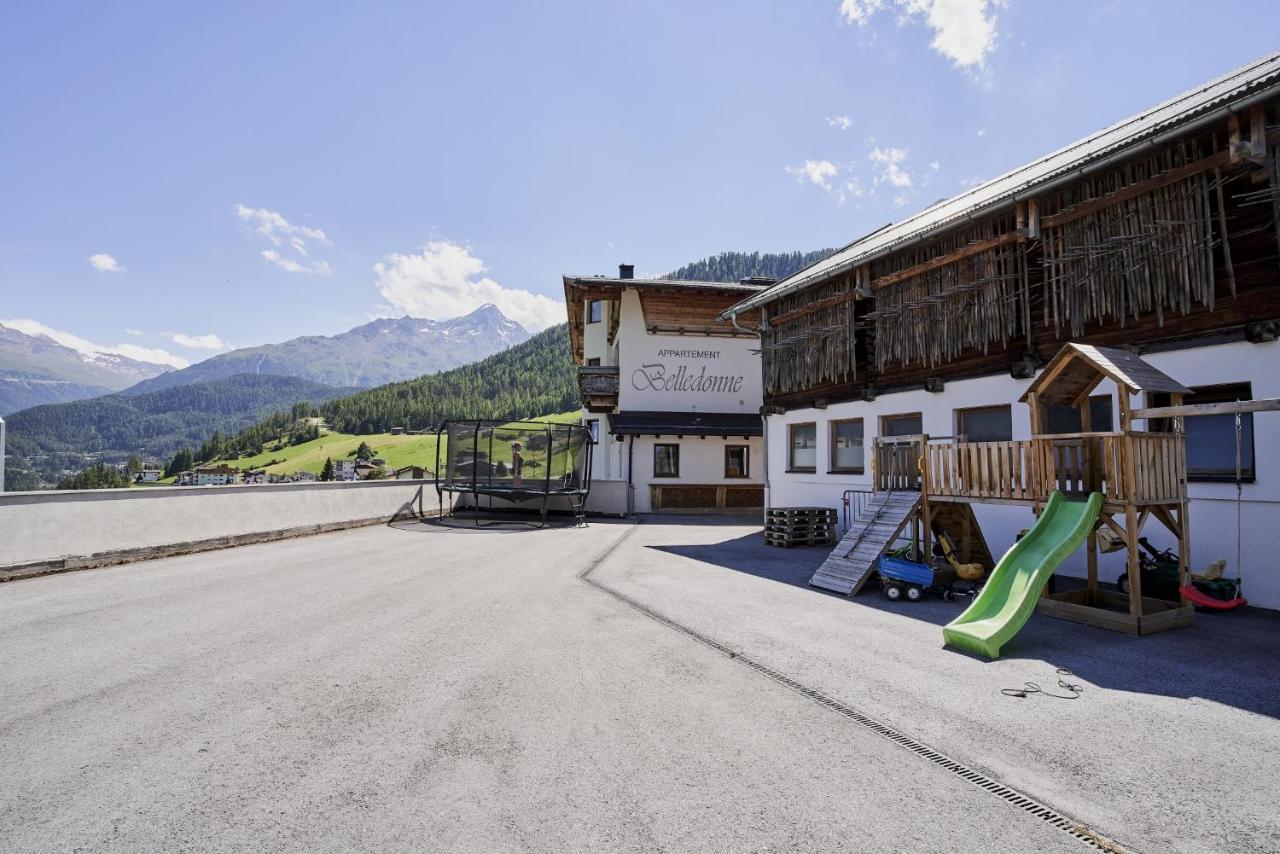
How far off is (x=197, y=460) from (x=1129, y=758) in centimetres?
17233

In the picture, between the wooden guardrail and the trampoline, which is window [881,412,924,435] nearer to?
the wooden guardrail

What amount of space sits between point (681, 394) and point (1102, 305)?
19306 mm

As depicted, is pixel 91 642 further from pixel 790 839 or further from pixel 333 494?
pixel 333 494

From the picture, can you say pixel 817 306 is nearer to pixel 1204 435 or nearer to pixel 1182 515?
pixel 1204 435

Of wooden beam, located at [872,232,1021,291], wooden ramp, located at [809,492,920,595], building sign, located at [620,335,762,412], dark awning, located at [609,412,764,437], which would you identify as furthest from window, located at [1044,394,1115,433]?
building sign, located at [620,335,762,412]

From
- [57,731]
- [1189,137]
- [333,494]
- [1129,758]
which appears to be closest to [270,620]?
[57,731]

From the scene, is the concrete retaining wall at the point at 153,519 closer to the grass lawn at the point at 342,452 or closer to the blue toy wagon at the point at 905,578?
the blue toy wagon at the point at 905,578

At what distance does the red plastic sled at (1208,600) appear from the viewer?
312 inches

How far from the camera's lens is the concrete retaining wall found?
1048 cm

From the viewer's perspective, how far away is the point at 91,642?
269 inches

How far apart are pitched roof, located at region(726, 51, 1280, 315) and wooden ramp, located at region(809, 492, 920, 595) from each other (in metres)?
5.89

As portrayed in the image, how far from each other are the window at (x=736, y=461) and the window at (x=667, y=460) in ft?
7.34

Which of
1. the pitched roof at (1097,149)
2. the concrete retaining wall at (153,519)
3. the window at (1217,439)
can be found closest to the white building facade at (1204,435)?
the window at (1217,439)

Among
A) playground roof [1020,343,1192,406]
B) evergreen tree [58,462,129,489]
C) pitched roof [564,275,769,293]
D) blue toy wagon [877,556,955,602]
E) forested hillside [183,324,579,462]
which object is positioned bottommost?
evergreen tree [58,462,129,489]
